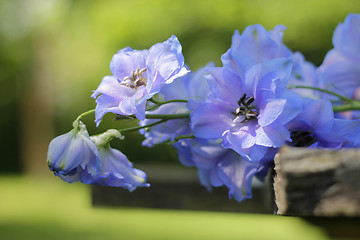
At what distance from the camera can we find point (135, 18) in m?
4.81

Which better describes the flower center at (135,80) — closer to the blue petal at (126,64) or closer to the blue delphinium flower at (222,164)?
the blue petal at (126,64)

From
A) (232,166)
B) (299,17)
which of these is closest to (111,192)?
(232,166)

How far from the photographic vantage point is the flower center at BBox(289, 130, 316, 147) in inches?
21.1

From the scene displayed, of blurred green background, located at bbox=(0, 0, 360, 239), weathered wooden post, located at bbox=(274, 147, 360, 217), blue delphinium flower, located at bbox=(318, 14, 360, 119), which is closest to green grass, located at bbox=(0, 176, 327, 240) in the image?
blurred green background, located at bbox=(0, 0, 360, 239)

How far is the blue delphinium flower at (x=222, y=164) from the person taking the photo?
57 cm

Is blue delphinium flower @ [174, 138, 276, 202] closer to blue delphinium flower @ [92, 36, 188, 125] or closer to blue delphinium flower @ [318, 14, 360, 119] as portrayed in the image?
blue delphinium flower @ [92, 36, 188, 125]

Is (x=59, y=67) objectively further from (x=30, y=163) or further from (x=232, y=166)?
(x=232, y=166)

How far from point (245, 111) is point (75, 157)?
0.20 meters

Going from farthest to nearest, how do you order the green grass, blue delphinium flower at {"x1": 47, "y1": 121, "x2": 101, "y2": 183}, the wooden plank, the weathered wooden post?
the green grass < the wooden plank < blue delphinium flower at {"x1": 47, "y1": 121, "x2": 101, "y2": 183} < the weathered wooden post

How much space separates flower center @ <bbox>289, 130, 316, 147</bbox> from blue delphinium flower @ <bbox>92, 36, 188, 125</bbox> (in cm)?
16

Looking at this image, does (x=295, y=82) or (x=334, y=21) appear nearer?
(x=295, y=82)

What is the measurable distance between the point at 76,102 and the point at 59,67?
2.85ft

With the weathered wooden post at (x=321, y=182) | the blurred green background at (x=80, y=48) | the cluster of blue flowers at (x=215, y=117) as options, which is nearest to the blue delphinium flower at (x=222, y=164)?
the cluster of blue flowers at (x=215, y=117)

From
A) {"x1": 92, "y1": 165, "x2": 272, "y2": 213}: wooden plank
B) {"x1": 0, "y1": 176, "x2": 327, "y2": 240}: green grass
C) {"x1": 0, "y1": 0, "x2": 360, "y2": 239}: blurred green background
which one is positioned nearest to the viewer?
{"x1": 92, "y1": 165, "x2": 272, "y2": 213}: wooden plank
